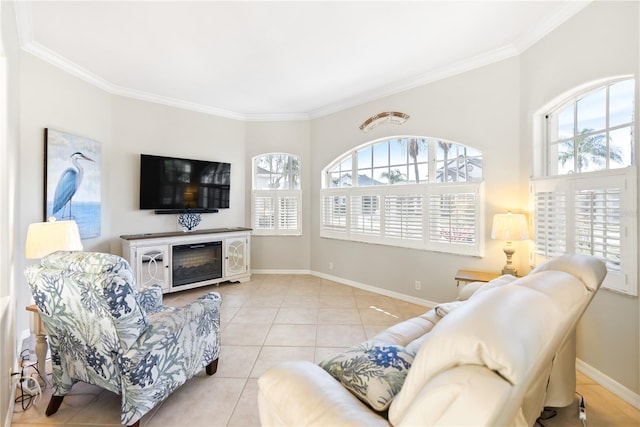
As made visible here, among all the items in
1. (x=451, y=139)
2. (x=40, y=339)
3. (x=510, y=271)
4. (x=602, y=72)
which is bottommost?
(x=40, y=339)

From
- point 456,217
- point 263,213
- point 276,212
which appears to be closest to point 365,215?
point 456,217

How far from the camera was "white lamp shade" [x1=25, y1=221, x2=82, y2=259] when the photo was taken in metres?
2.01

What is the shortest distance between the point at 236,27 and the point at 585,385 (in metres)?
4.13

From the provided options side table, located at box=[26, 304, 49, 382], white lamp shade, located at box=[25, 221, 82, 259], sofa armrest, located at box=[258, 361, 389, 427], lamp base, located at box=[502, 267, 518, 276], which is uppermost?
white lamp shade, located at box=[25, 221, 82, 259]

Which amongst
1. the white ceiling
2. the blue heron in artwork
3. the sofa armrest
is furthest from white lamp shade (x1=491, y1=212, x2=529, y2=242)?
the blue heron in artwork

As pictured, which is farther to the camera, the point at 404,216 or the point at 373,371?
the point at 404,216

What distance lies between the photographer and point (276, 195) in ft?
17.6

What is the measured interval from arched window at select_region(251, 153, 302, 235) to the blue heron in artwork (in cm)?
255

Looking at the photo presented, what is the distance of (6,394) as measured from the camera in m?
1.69

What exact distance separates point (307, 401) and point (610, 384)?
245 cm

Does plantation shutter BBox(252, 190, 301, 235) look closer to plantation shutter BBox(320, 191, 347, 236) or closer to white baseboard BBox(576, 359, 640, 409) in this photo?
plantation shutter BBox(320, 191, 347, 236)

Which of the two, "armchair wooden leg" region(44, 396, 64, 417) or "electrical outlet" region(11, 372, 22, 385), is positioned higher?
"electrical outlet" region(11, 372, 22, 385)

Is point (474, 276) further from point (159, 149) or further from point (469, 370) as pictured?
point (159, 149)

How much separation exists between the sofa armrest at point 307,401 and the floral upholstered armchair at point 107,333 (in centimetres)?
87
